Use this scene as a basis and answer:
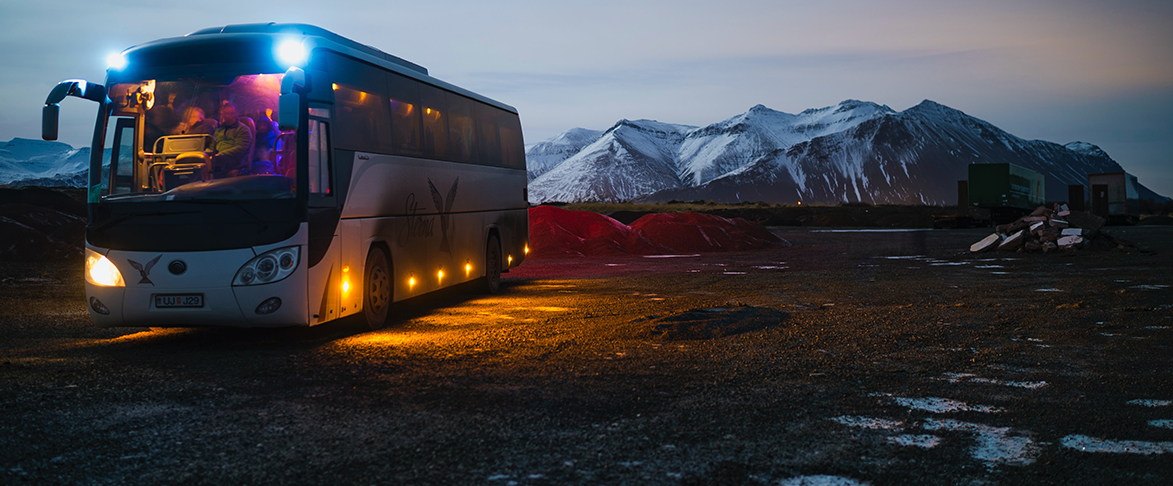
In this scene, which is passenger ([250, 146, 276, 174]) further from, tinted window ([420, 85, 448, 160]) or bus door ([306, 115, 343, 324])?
tinted window ([420, 85, 448, 160])

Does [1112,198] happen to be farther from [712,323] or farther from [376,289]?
[376,289]

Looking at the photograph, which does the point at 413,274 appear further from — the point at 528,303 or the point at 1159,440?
the point at 1159,440

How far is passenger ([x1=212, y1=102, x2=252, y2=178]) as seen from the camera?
867 centimetres

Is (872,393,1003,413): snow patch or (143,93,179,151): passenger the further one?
(143,93,179,151): passenger

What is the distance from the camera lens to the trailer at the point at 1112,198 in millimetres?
53844

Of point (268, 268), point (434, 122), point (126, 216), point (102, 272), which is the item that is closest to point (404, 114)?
point (434, 122)

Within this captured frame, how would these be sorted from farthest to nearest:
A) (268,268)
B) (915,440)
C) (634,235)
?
(634,235)
(268,268)
(915,440)

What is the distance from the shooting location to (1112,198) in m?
54.6

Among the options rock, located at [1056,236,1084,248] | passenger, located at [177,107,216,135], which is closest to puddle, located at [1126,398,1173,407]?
passenger, located at [177,107,216,135]

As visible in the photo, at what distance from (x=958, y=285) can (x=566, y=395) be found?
11358 mm

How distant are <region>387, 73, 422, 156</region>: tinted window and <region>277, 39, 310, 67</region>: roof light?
1.80 metres

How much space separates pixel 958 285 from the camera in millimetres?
15180

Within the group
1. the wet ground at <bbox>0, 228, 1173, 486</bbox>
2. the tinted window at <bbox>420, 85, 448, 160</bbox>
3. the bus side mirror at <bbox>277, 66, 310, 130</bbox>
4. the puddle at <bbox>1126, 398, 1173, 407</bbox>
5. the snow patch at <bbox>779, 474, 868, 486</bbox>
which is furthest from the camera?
the tinted window at <bbox>420, 85, 448, 160</bbox>

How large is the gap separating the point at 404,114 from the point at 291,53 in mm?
2217
